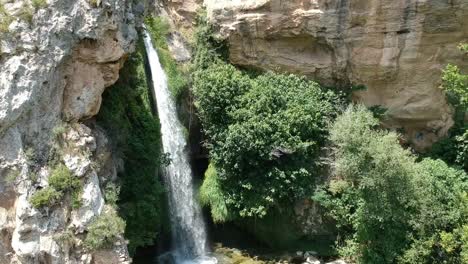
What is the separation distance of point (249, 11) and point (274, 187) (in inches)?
220

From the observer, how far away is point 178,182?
15375 millimetres

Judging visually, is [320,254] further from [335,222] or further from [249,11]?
[249,11]

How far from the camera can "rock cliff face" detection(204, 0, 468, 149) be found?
48.2ft

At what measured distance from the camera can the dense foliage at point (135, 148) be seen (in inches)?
479

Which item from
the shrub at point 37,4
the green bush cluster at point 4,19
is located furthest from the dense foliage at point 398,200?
the green bush cluster at point 4,19

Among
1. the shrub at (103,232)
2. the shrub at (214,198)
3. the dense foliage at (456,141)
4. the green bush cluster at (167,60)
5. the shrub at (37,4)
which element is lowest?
the shrub at (214,198)

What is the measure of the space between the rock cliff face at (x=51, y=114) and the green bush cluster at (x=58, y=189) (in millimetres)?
115

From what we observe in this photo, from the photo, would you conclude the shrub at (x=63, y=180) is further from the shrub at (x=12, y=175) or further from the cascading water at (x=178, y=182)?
the cascading water at (x=178, y=182)

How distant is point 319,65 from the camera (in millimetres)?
15922

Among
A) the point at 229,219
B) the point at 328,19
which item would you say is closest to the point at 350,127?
the point at 328,19

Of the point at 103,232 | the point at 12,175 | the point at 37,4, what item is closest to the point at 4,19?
the point at 37,4

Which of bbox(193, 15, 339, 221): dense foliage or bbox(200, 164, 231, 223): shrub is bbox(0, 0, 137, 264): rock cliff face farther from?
bbox(200, 164, 231, 223): shrub

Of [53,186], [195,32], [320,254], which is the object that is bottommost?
[320,254]

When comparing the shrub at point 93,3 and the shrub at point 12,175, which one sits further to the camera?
the shrub at point 93,3
